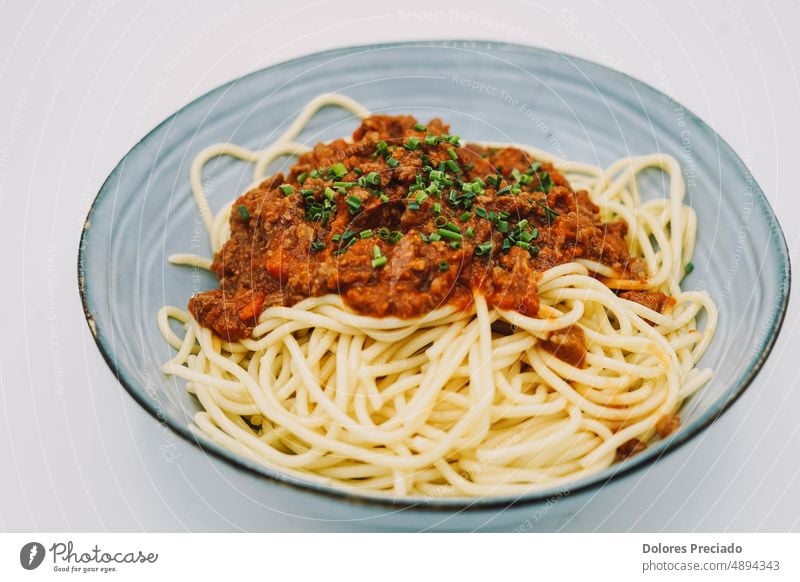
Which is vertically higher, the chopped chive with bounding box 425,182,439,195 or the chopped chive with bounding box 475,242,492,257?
the chopped chive with bounding box 425,182,439,195

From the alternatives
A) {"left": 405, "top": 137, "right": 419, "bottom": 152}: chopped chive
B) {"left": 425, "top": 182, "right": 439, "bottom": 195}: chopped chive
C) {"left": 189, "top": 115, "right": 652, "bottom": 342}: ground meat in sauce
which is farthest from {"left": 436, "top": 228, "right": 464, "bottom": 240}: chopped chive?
{"left": 405, "top": 137, "right": 419, "bottom": 152}: chopped chive

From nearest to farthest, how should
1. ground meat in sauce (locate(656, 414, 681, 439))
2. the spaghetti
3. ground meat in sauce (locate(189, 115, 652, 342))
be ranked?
ground meat in sauce (locate(656, 414, 681, 439)), the spaghetti, ground meat in sauce (locate(189, 115, 652, 342))

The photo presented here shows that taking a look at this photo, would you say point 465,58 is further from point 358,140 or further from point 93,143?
point 93,143

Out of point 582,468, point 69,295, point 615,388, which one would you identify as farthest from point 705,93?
point 69,295

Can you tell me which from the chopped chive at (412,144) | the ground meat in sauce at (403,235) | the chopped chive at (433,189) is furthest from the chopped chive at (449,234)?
the chopped chive at (412,144)

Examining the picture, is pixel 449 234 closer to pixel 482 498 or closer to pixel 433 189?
pixel 433 189

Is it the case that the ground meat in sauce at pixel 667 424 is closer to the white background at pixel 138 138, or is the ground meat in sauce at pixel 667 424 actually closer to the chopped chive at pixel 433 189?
the white background at pixel 138 138

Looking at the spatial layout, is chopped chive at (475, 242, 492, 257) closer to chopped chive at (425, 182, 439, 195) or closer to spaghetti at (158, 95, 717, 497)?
spaghetti at (158, 95, 717, 497)
